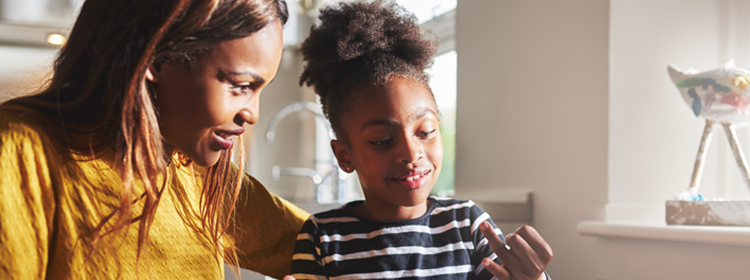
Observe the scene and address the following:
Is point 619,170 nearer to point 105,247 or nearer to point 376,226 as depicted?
point 376,226

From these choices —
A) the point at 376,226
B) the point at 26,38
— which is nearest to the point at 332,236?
the point at 376,226

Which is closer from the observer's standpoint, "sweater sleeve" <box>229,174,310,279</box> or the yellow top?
the yellow top

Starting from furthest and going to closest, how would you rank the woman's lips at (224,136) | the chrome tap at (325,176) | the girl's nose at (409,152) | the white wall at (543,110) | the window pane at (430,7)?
the chrome tap at (325,176), the window pane at (430,7), the white wall at (543,110), the girl's nose at (409,152), the woman's lips at (224,136)

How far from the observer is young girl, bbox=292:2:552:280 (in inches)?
32.0

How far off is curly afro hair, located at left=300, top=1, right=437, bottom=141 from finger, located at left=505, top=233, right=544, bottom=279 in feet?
0.94

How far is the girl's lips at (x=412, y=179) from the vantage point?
31.6 inches

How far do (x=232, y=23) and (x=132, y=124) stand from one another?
15cm

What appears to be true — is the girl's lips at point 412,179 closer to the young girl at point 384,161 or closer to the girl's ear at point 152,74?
the young girl at point 384,161

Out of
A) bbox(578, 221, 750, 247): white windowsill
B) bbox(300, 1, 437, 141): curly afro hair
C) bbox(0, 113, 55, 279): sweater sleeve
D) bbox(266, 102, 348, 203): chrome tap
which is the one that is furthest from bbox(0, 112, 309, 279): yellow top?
bbox(266, 102, 348, 203): chrome tap

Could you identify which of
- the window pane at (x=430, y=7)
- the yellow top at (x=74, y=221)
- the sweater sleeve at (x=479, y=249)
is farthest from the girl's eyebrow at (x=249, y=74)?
the window pane at (x=430, y=7)

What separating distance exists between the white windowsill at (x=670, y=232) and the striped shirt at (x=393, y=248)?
10.8 inches

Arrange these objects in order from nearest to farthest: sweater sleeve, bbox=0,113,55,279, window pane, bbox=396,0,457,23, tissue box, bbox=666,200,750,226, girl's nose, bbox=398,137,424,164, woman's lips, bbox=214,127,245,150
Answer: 1. sweater sleeve, bbox=0,113,55,279
2. woman's lips, bbox=214,127,245,150
3. girl's nose, bbox=398,137,424,164
4. tissue box, bbox=666,200,750,226
5. window pane, bbox=396,0,457,23

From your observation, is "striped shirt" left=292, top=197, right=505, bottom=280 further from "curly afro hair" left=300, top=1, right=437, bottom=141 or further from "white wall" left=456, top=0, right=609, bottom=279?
"white wall" left=456, top=0, right=609, bottom=279

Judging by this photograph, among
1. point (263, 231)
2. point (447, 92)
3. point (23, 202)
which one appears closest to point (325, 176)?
point (447, 92)
